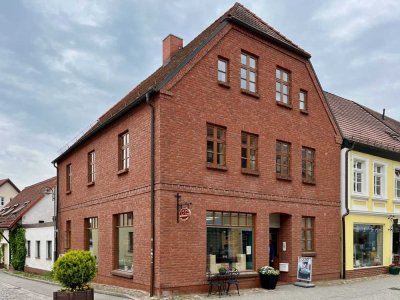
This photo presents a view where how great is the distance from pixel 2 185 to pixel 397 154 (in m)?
53.0

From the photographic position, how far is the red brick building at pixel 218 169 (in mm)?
16234

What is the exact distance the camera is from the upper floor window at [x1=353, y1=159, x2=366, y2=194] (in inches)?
938

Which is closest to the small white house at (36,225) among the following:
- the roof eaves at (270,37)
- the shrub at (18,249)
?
the shrub at (18,249)

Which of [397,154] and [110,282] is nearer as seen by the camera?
[110,282]

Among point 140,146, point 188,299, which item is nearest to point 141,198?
point 140,146

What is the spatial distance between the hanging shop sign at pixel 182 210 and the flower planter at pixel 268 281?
4.23m

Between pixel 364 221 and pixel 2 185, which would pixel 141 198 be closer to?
pixel 364 221

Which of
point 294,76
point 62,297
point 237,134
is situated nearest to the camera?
point 62,297

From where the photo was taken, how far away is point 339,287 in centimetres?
1939

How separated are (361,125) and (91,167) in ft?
48.0

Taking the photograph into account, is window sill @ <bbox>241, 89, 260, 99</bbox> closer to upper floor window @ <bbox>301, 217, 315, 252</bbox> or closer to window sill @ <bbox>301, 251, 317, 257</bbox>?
upper floor window @ <bbox>301, 217, 315, 252</bbox>

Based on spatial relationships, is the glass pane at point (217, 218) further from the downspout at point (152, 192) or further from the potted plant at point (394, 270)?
the potted plant at point (394, 270)

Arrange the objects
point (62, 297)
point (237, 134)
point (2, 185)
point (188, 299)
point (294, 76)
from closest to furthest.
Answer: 1. point (62, 297)
2. point (188, 299)
3. point (237, 134)
4. point (294, 76)
5. point (2, 185)

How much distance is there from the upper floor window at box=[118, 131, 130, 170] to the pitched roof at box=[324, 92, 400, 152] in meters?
10.2
